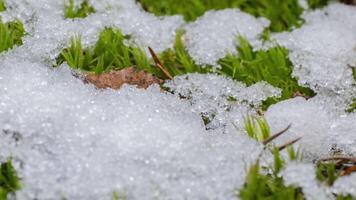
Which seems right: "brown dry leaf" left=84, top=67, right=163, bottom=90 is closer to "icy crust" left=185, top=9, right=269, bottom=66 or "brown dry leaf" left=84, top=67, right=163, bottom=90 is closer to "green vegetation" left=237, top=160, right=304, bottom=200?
"icy crust" left=185, top=9, right=269, bottom=66

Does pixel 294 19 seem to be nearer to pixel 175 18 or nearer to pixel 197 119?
pixel 175 18

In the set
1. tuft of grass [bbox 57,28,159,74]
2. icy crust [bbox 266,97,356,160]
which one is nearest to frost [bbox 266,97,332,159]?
icy crust [bbox 266,97,356,160]

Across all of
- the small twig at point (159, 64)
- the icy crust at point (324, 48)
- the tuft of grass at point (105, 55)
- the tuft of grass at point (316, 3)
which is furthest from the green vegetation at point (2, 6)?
the tuft of grass at point (316, 3)

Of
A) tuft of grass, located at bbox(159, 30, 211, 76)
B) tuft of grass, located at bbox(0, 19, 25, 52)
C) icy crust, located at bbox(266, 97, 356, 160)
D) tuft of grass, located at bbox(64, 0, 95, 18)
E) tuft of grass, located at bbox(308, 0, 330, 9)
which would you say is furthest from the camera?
tuft of grass, located at bbox(308, 0, 330, 9)

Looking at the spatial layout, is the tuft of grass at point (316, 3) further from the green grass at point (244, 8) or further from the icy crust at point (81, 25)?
the icy crust at point (81, 25)

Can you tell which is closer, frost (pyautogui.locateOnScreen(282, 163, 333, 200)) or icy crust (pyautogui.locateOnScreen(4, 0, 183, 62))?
frost (pyautogui.locateOnScreen(282, 163, 333, 200))

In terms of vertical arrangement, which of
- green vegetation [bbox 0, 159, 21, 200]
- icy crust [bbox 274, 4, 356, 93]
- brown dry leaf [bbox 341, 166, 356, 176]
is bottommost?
green vegetation [bbox 0, 159, 21, 200]
